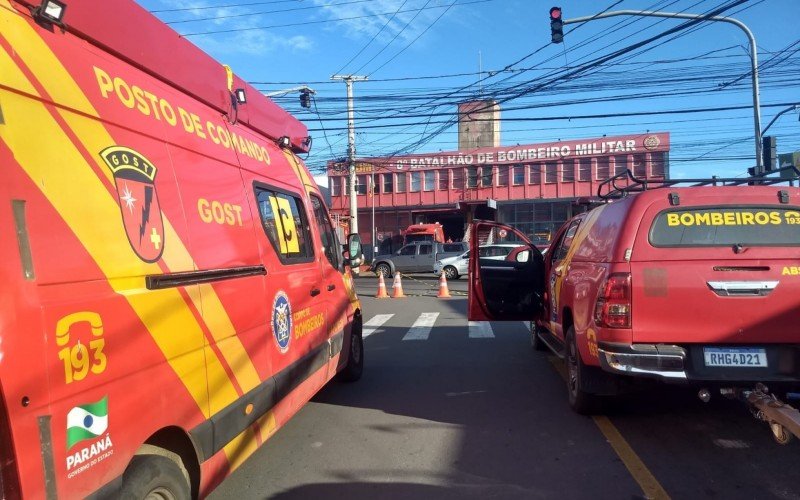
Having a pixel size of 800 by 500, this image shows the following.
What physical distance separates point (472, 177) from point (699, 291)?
35.8m

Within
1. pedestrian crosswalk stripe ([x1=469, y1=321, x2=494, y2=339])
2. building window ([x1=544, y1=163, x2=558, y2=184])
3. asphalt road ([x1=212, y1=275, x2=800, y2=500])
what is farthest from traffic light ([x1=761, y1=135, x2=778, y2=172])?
building window ([x1=544, y1=163, x2=558, y2=184])

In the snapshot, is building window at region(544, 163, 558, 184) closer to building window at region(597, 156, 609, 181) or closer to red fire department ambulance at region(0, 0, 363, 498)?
building window at region(597, 156, 609, 181)

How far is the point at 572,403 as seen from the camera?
554 centimetres

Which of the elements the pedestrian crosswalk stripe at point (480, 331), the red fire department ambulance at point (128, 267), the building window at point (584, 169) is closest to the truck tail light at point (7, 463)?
the red fire department ambulance at point (128, 267)

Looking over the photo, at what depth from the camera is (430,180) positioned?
41.1m

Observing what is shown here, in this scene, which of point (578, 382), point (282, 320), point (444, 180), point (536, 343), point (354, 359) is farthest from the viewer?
point (444, 180)

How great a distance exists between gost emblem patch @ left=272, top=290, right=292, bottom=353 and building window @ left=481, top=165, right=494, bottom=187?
118ft

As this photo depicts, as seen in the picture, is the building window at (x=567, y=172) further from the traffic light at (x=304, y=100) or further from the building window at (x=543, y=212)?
the traffic light at (x=304, y=100)

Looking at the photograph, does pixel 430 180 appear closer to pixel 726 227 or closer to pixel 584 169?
pixel 584 169

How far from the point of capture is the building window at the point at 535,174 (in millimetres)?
37969

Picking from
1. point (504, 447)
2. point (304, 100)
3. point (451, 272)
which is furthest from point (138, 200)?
point (451, 272)

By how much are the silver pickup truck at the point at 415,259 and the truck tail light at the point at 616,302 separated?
74.5ft

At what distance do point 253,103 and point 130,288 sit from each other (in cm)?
247

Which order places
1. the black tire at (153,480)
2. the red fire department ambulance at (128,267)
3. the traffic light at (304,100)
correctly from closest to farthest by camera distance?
the red fire department ambulance at (128,267) → the black tire at (153,480) → the traffic light at (304,100)
